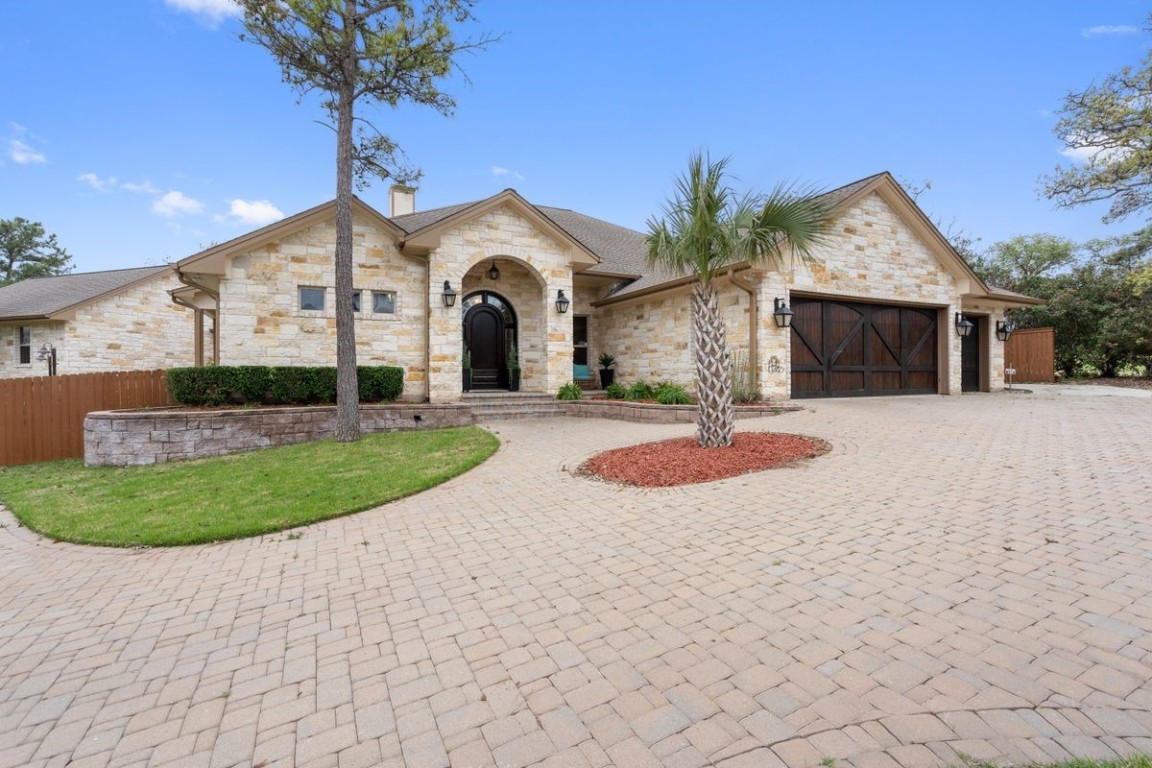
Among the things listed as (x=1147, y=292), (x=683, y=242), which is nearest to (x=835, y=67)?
(x=683, y=242)

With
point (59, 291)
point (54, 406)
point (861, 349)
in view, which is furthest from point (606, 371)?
point (59, 291)

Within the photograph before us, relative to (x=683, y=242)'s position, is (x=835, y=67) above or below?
above

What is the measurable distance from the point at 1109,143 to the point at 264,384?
2519cm

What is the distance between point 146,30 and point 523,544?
1383 centimetres

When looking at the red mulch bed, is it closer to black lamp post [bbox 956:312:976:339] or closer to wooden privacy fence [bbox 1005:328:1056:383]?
black lamp post [bbox 956:312:976:339]

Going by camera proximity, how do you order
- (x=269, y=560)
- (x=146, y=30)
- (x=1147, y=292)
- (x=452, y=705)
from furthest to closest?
(x=1147, y=292) < (x=146, y=30) < (x=269, y=560) < (x=452, y=705)

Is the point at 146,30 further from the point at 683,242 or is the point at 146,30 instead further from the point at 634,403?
the point at 634,403

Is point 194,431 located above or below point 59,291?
below

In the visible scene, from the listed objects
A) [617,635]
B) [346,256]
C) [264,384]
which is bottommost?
[617,635]

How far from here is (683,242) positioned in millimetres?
7047

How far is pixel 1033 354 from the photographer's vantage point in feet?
68.2

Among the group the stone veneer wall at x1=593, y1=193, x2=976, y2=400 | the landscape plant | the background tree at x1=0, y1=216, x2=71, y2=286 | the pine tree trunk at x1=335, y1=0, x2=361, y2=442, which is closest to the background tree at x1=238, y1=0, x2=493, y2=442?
the pine tree trunk at x1=335, y1=0, x2=361, y2=442

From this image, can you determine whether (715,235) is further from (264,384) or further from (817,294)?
(264,384)

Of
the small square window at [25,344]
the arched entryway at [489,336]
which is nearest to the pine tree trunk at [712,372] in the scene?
the arched entryway at [489,336]
